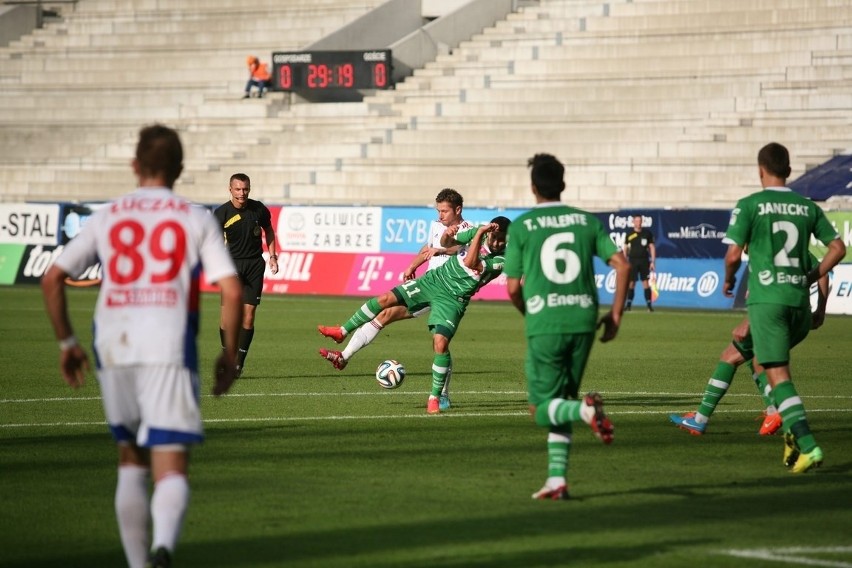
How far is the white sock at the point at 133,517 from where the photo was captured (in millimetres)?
6574

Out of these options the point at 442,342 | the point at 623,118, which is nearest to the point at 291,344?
the point at 442,342

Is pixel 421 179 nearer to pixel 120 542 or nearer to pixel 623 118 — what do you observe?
pixel 623 118

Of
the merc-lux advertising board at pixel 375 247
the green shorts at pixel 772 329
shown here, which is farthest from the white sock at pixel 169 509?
the merc-lux advertising board at pixel 375 247

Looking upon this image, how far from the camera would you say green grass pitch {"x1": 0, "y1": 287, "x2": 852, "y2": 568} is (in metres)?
7.64

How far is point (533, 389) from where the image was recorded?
902 centimetres

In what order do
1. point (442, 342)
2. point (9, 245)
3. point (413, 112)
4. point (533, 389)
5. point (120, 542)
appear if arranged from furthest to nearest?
point (413, 112) < point (9, 245) < point (442, 342) < point (533, 389) < point (120, 542)

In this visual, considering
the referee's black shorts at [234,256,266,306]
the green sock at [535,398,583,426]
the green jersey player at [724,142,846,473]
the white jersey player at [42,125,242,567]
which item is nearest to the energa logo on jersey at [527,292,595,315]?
the green sock at [535,398,583,426]

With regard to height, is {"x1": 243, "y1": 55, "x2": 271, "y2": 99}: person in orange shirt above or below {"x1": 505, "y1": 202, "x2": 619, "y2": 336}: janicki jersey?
above

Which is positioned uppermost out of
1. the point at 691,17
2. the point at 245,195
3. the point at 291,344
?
the point at 691,17

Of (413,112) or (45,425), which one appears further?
(413,112)

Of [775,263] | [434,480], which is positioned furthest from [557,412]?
[775,263]

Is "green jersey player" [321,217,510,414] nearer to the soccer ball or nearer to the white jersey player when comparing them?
the soccer ball

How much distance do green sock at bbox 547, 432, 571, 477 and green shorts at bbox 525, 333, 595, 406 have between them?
228 mm

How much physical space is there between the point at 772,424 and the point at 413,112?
3449 centimetres
